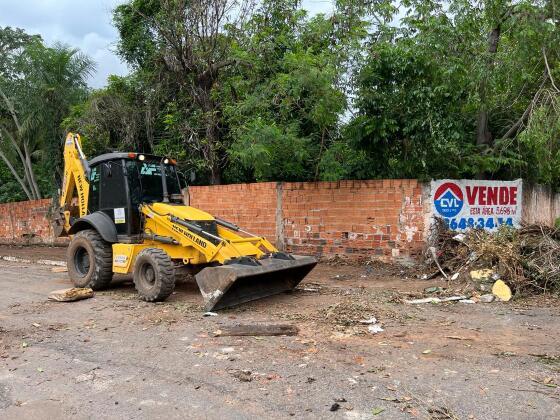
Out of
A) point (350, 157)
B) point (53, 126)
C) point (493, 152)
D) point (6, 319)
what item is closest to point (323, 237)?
point (350, 157)

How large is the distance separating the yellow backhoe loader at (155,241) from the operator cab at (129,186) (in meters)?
0.02

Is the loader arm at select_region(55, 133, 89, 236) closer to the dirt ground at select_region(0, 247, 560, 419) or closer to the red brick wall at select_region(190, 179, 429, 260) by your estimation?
the dirt ground at select_region(0, 247, 560, 419)

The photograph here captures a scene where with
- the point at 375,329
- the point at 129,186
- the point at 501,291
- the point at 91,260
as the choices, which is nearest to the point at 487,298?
the point at 501,291

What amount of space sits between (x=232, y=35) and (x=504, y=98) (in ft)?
26.3

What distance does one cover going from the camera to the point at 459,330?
621cm

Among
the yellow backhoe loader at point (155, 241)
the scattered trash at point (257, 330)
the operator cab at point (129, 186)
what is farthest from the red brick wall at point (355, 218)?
the scattered trash at point (257, 330)

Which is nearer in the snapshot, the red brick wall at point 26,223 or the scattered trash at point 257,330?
the scattered trash at point 257,330

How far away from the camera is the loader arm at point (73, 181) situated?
382 inches

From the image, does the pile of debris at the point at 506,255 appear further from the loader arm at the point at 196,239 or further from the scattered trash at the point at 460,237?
the loader arm at the point at 196,239

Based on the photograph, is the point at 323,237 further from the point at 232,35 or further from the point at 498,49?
the point at 232,35

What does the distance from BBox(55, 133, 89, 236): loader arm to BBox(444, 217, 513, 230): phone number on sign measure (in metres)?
7.19

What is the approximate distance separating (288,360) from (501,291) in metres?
4.35

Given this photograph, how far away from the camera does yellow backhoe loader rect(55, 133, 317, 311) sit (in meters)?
7.46

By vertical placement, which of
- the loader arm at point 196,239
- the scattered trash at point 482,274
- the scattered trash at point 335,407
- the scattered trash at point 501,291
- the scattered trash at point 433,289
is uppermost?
the loader arm at point 196,239
